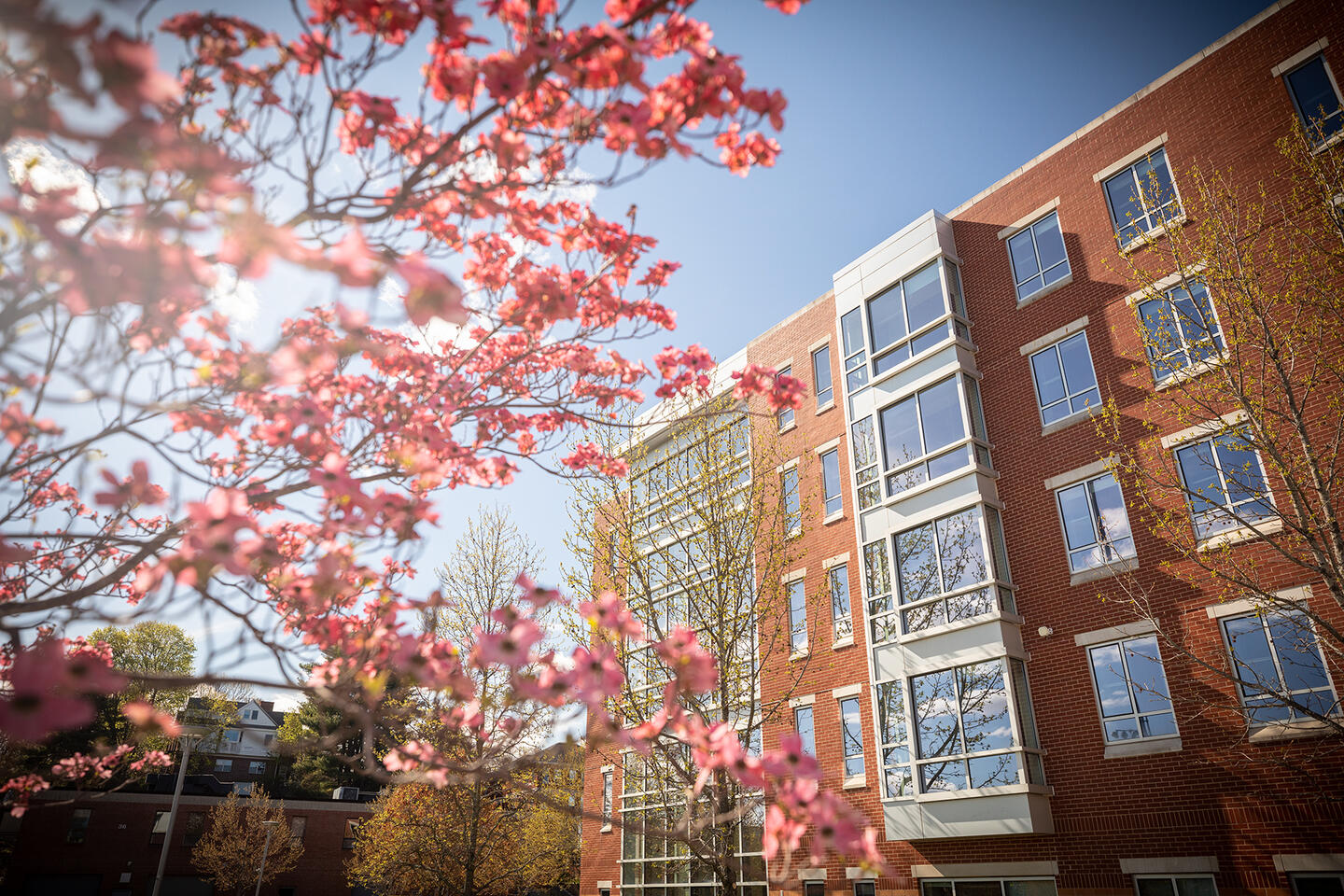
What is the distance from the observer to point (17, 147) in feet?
10.4

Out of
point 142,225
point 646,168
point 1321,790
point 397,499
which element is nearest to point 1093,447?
point 1321,790

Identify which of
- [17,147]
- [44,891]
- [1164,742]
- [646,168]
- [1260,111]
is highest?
[1260,111]

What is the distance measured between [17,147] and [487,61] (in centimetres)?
211

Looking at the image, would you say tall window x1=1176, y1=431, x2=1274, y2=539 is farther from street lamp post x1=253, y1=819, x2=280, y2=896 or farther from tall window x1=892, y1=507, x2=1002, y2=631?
street lamp post x1=253, y1=819, x2=280, y2=896

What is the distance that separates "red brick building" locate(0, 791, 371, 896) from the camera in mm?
28438

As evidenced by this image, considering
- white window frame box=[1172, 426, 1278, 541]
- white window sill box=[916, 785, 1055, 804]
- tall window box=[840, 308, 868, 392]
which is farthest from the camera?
tall window box=[840, 308, 868, 392]

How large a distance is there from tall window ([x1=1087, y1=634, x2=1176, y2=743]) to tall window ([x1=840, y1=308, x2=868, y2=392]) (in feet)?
24.8

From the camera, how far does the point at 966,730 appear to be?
1259 cm

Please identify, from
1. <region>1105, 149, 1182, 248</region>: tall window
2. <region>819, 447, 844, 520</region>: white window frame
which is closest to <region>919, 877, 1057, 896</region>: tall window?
<region>819, 447, 844, 520</region>: white window frame

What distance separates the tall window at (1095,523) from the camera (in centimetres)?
1202

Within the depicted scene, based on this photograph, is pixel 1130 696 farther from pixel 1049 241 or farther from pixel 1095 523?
pixel 1049 241

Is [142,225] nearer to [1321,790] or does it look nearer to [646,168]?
[646,168]

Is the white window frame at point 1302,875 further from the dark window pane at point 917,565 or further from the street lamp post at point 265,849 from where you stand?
the street lamp post at point 265,849

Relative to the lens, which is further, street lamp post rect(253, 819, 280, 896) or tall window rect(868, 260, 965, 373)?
street lamp post rect(253, 819, 280, 896)
